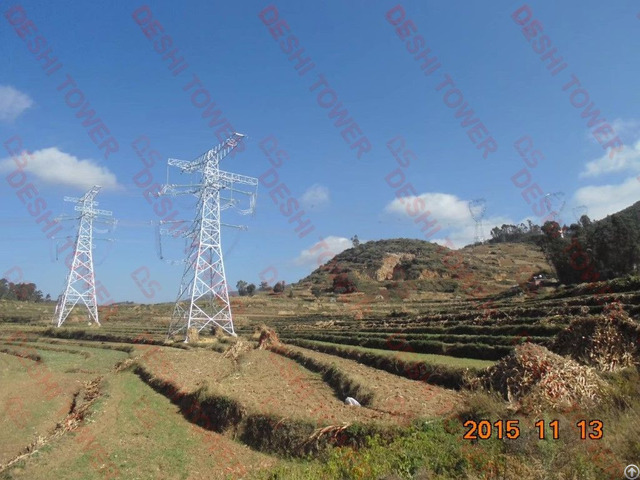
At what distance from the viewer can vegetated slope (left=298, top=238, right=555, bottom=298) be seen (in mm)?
96688

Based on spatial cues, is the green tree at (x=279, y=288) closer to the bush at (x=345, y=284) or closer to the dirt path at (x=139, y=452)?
the bush at (x=345, y=284)

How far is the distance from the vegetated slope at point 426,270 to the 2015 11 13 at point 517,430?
7883 cm

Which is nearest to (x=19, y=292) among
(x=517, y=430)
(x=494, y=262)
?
(x=494, y=262)

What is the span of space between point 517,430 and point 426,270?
356 ft

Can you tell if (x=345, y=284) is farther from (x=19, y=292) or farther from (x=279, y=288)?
(x=19, y=292)

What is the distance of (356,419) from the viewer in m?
11.9

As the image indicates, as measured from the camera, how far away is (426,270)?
372 ft

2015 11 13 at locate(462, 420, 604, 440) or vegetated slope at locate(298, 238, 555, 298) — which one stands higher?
2015 11 13 at locate(462, 420, 604, 440)

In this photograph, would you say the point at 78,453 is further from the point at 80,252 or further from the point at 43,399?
the point at 80,252

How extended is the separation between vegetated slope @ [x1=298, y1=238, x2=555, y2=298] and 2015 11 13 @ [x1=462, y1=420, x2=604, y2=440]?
7883 centimetres

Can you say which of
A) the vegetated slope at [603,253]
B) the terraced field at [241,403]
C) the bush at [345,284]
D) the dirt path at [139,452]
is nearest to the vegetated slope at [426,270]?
the bush at [345,284]

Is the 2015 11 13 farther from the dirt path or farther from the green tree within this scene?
the green tree

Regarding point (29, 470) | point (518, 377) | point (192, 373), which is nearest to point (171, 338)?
point (192, 373)

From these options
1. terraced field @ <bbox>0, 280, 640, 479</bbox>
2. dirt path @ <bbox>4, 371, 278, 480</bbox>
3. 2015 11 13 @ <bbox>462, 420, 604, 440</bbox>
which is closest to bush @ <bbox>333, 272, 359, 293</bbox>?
terraced field @ <bbox>0, 280, 640, 479</bbox>
